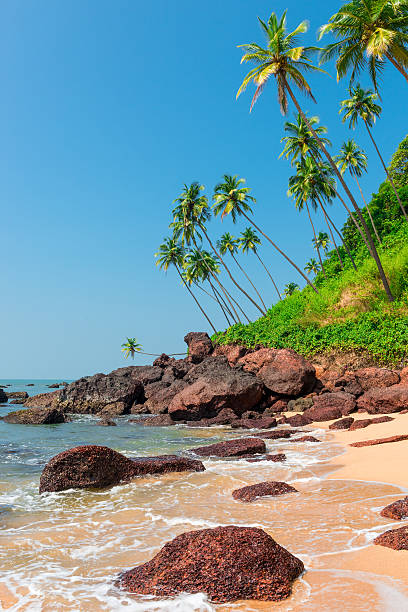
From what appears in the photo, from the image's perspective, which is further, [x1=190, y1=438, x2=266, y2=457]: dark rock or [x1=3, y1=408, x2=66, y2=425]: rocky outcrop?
[x1=3, y1=408, x2=66, y2=425]: rocky outcrop

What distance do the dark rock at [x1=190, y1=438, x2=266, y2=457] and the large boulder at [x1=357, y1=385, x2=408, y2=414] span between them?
5.72m

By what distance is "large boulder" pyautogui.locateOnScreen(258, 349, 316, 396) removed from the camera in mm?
17562

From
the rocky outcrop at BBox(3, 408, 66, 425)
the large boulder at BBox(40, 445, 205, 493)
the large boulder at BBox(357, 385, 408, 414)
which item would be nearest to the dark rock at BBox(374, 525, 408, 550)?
the large boulder at BBox(40, 445, 205, 493)

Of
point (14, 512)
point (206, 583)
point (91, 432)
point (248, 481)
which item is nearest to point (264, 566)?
point (206, 583)

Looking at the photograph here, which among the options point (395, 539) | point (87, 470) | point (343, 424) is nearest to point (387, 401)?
point (343, 424)

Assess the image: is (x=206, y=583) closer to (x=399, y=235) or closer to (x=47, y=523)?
(x=47, y=523)

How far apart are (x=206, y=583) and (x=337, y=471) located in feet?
15.1

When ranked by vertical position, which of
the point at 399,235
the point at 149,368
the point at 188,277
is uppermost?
the point at 188,277

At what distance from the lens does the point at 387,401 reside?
1276cm

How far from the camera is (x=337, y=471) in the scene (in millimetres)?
6895

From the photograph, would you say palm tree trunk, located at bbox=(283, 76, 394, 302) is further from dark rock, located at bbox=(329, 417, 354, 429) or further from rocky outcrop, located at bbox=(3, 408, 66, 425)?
rocky outcrop, located at bbox=(3, 408, 66, 425)

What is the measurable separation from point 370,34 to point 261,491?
20954mm

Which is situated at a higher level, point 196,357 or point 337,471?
point 196,357

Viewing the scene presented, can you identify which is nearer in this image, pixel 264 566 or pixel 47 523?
pixel 264 566
